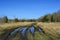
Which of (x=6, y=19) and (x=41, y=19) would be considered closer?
(x=6, y=19)

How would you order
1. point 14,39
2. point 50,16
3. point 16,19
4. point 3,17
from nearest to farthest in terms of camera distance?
point 14,39 < point 3,17 < point 16,19 < point 50,16

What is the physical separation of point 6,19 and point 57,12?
20.4 m

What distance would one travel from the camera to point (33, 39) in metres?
18.7

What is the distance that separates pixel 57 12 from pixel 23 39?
44.8m

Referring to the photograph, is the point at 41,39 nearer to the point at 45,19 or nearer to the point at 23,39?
the point at 23,39

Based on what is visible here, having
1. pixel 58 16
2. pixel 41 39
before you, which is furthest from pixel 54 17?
pixel 41 39

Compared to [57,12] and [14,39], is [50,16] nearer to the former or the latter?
[57,12]

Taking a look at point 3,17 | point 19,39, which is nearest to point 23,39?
A: point 19,39

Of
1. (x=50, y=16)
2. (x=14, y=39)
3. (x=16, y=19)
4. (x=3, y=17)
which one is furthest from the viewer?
(x=50, y=16)

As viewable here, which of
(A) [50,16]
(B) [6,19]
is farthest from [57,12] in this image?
(B) [6,19]

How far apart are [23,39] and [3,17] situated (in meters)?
31.8

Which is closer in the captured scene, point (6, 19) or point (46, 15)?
point (6, 19)

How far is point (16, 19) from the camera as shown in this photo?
56562mm

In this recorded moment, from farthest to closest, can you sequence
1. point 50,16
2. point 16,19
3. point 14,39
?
point 50,16
point 16,19
point 14,39
